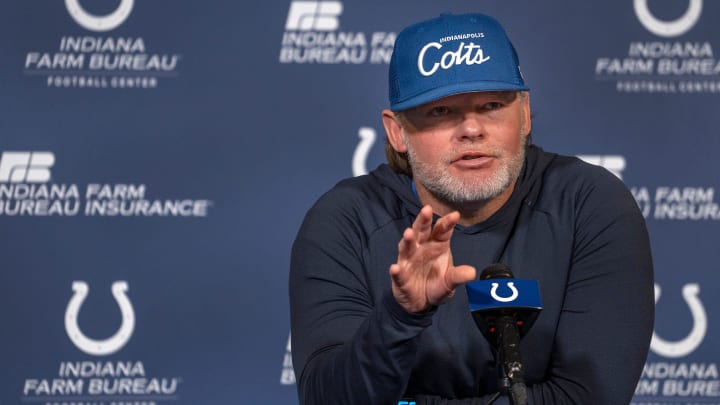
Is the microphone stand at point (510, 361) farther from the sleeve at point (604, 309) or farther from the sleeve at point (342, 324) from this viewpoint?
the sleeve at point (604, 309)

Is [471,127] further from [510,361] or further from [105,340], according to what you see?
[105,340]

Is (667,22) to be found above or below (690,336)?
above

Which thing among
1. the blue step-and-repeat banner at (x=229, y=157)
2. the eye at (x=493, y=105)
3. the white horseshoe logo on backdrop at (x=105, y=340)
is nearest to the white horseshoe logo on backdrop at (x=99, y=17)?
the blue step-and-repeat banner at (x=229, y=157)

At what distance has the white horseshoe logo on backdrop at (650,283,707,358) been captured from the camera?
11.7ft

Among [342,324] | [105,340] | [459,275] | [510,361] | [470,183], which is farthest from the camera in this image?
[105,340]

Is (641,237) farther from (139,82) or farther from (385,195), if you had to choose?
(139,82)

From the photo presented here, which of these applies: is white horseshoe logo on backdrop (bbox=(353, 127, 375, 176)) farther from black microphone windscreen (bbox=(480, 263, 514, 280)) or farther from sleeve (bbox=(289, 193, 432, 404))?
black microphone windscreen (bbox=(480, 263, 514, 280))

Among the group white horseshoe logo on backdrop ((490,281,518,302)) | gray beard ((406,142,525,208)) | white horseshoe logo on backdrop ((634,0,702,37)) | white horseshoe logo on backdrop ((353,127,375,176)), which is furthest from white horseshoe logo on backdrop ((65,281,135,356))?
white horseshoe logo on backdrop ((490,281,518,302))

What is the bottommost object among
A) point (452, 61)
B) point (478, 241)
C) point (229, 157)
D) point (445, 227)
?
point (445, 227)

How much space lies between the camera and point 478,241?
209cm

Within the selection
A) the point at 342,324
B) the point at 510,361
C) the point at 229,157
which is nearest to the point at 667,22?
the point at 229,157

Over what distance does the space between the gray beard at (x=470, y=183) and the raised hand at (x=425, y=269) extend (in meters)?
0.43

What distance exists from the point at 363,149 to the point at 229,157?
0.46 metres

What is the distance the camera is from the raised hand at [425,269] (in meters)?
1.55
